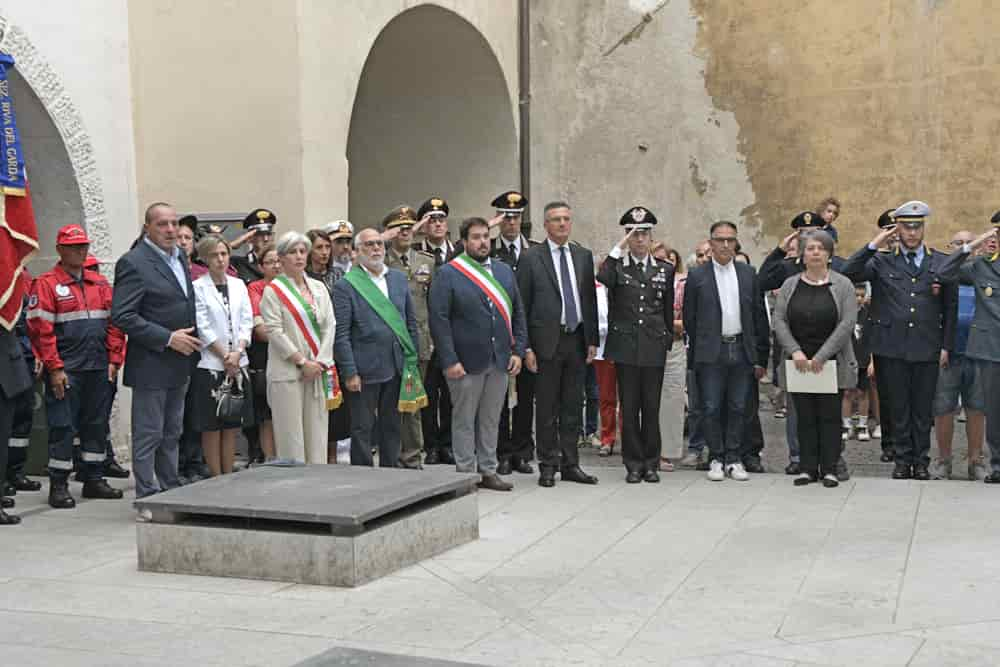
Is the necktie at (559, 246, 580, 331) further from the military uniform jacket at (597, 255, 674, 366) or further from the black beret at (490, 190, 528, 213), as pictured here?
the black beret at (490, 190, 528, 213)

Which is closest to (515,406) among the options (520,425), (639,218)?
(520,425)

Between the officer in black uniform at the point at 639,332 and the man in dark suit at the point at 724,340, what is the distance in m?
0.26

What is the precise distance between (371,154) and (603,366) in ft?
16.5

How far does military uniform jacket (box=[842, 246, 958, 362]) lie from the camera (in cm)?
822

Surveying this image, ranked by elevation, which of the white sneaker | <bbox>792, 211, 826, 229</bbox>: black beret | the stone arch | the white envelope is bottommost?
the white sneaker

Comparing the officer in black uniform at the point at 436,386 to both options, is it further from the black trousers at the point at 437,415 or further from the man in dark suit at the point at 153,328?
the man in dark suit at the point at 153,328

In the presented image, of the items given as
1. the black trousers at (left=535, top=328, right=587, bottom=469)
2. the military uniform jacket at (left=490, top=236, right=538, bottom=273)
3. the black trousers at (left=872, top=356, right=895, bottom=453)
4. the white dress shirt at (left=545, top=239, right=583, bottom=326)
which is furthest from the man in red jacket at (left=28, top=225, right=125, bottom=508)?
the black trousers at (left=872, top=356, right=895, bottom=453)

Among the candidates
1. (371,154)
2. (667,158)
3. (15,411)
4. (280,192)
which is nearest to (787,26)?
(667,158)

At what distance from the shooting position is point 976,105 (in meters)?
11.7

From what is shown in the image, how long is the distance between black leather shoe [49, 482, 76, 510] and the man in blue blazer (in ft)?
7.85

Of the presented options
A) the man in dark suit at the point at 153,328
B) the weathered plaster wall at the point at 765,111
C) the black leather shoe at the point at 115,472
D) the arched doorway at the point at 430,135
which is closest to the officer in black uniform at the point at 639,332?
the man in dark suit at the point at 153,328

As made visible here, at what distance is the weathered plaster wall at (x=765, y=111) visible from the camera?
1180cm

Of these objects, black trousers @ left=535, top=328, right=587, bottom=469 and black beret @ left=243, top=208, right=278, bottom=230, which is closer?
black trousers @ left=535, top=328, right=587, bottom=469

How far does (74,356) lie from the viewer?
778cm
